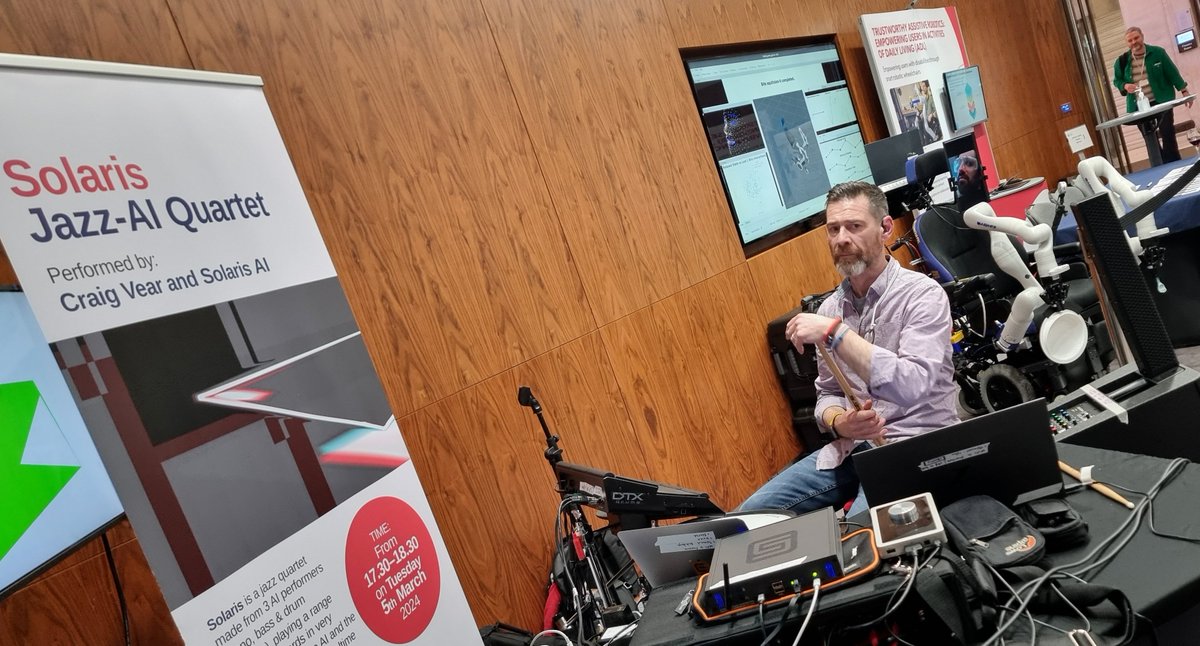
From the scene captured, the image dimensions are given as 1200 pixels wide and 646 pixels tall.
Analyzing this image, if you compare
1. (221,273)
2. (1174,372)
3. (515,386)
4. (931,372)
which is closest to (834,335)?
(931,372)

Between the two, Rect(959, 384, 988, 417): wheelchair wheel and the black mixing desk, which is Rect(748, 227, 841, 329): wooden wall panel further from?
the black mixing desk

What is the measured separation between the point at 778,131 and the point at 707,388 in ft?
5.82

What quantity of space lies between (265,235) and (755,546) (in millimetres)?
1380

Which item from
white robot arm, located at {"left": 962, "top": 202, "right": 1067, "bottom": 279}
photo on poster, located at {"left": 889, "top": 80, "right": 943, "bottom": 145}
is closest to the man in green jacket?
photo on poster, located at {"left": 889, "top": 80, "right": 943, "bottom": 145}

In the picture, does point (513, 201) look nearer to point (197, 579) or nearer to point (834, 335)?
point (834, 335)

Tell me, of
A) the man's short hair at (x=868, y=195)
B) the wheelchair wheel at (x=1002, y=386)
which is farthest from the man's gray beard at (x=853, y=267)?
the wheelchair wheel at (x=1002, y=386)

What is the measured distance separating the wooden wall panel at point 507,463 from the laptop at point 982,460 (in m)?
1.63

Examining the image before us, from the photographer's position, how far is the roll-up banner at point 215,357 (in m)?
1.56

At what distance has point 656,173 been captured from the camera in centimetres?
393

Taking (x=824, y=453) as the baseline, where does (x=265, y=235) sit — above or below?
above

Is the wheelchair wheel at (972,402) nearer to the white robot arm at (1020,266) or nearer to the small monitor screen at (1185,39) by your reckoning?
the white robot arm at (1020,266)

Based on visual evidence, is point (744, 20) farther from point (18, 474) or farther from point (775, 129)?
point (18, 474)

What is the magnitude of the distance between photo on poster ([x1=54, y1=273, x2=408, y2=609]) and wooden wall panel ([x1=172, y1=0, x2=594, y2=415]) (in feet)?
1.94

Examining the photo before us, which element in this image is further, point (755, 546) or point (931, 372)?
point (931, 372)
